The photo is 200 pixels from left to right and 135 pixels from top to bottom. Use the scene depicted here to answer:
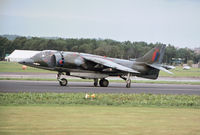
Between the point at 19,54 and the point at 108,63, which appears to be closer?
the point at 108,63

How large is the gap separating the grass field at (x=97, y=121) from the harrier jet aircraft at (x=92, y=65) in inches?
650

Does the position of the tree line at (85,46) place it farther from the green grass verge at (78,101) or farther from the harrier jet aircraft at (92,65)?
the green grass verge at (78,101)

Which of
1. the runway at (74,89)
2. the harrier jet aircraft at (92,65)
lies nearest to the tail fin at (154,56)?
the harrier jet aircraft at (92,65)

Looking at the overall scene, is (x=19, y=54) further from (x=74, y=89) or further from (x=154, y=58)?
(x=74, y=89)

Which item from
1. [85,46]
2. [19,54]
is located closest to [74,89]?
[85,46]

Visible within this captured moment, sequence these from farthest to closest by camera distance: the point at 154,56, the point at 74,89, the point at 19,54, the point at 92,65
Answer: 1. the point at 19,54
2. the point at 154,56
3. the point at 92,65
4. the point at 74,89

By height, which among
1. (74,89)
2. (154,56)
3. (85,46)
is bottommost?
(74,89)

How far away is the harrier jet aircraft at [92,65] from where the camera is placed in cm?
3531

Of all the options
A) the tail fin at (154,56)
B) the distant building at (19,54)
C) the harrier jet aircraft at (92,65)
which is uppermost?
the distant building at (19,54)

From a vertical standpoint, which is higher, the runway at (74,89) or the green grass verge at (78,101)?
the runway at (74,89)

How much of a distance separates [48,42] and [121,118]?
47950mm

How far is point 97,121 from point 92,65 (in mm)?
21767

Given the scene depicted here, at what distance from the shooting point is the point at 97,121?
14.9 metres

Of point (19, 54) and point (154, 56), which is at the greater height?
point (19, 54)
